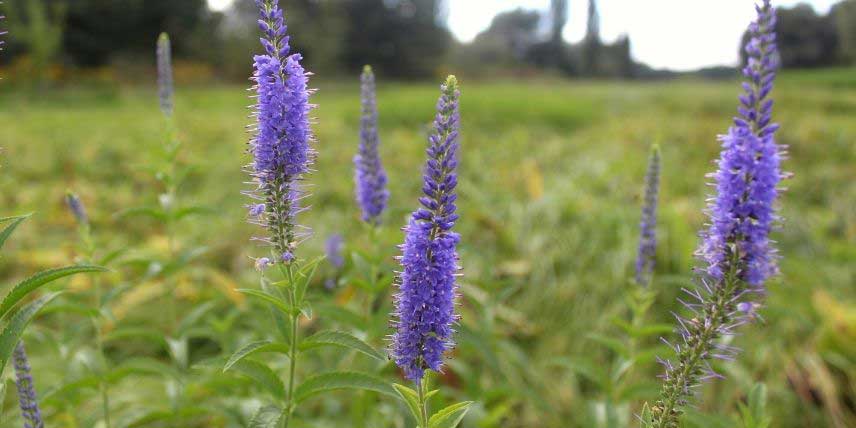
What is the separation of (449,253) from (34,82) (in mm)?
29326

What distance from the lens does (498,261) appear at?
243 inches

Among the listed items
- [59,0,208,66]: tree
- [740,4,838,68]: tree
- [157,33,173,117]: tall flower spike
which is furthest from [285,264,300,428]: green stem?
[59,0,208,66]: tree

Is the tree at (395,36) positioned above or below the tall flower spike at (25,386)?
above

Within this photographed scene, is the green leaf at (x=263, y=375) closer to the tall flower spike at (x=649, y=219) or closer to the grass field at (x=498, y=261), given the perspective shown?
the grass field at (x=498, y=261)

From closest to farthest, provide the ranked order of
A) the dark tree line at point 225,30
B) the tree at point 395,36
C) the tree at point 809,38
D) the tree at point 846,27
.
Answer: the tree at point 846,27
the tree at point 809,38
the dark tree line at point 225,30
the tree at point 395,36

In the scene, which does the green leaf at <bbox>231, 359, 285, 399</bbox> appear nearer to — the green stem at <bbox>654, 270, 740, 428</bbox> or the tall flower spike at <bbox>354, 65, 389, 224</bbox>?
the tall flower spike at <bbox>354, 65, 389, 224</bbox>

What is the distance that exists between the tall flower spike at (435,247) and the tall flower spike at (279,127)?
1.35ft

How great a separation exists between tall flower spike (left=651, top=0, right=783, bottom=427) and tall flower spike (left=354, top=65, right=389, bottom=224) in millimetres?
1797

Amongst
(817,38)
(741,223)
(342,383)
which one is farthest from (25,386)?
(817,38)

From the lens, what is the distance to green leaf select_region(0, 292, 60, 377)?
1.71 metres

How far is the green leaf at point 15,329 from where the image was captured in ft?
5.60

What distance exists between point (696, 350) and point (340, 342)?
1.09 m

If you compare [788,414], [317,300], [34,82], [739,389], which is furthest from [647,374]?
[34,82]

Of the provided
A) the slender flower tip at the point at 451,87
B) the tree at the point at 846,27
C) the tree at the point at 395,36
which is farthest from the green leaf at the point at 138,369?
the tree at the point at 395,36
